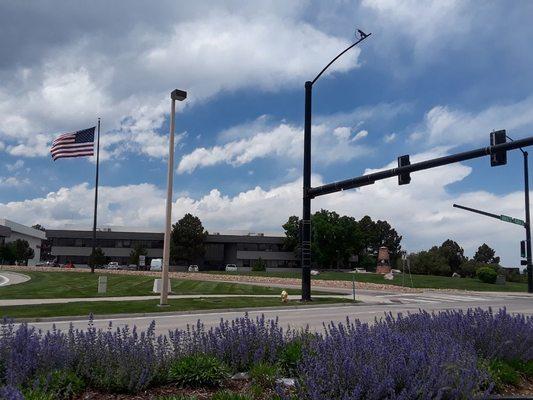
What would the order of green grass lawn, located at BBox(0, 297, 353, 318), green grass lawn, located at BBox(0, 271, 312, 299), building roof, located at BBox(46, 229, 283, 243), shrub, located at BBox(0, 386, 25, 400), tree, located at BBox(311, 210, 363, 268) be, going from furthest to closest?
building roof, located at BBox(46, 229, 283, 243) → tree, located at BBox(311, 210, 363, 268) → green grass lawn, located at BBox(0, 271, 312, 299) → green grass lawn, located at BBox(0, 297, 353, 318) → shrub, located at BBox(0, 386, 25, 400)

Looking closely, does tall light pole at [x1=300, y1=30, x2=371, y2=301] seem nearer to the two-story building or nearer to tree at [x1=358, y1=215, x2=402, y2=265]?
the two-story building

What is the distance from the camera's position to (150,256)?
97.6 metres

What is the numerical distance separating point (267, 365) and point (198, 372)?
31.1 inches

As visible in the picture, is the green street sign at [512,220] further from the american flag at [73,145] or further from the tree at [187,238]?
the tree at [187,238]

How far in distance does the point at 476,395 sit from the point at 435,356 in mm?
481

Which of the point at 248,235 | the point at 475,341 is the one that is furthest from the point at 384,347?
the point at 248,235

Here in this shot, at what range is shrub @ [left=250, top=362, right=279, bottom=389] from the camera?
18.1ft

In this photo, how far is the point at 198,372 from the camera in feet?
18.2

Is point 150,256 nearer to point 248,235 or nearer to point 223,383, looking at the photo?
point 248,235

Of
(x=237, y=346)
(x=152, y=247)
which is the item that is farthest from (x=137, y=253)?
(x=237, y=346)

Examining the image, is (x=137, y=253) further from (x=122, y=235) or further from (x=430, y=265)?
(x=430, y=265)

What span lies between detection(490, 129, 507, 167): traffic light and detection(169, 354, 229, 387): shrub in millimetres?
14299

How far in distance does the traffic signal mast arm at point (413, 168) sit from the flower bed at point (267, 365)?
11.2m

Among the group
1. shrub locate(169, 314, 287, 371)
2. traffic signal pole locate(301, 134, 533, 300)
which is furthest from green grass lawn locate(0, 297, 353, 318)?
shrub locate(169, 314, 287, 371)
